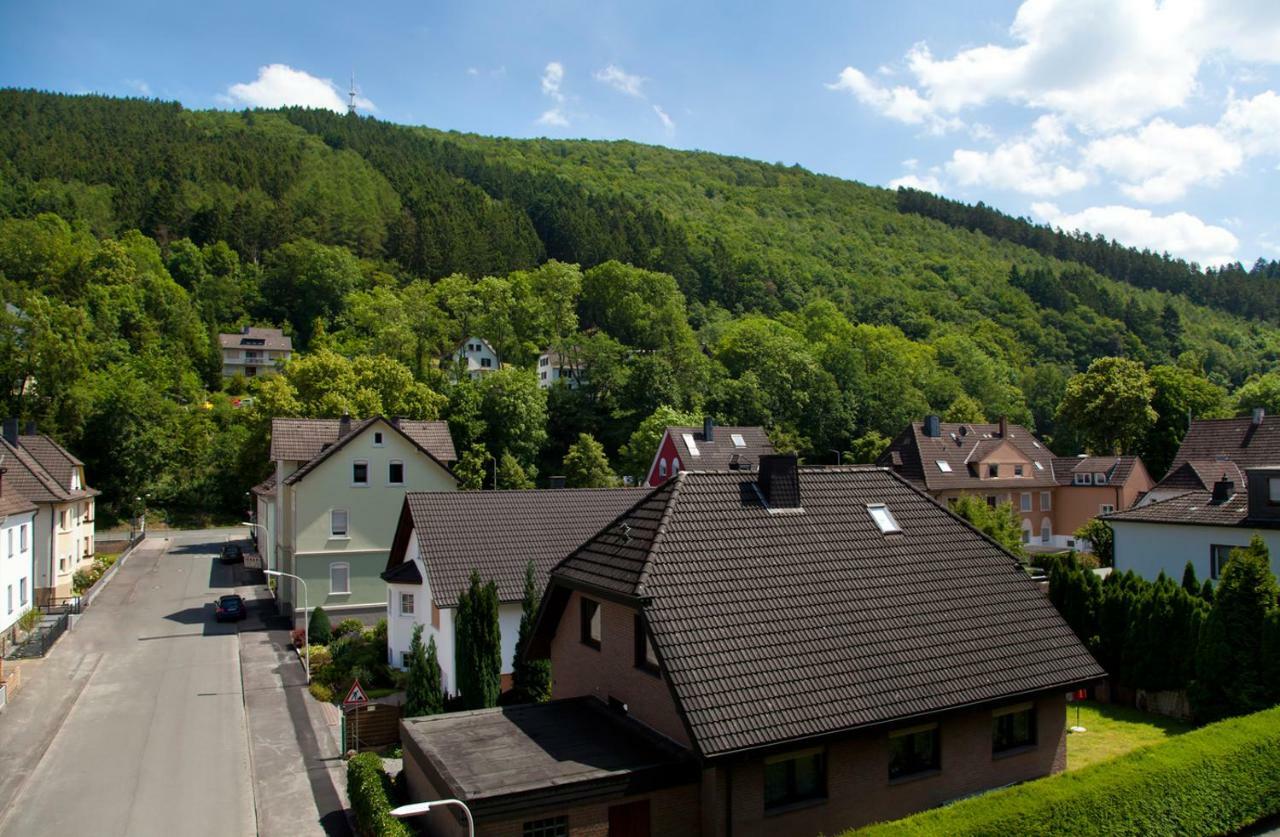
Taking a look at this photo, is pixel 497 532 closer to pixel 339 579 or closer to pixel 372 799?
pixel 372 799

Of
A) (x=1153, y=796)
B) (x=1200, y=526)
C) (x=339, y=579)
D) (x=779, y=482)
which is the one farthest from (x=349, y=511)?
(x=1200, y=526)

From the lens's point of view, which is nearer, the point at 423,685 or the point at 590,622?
the point at 590,622

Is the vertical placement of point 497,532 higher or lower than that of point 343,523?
higher

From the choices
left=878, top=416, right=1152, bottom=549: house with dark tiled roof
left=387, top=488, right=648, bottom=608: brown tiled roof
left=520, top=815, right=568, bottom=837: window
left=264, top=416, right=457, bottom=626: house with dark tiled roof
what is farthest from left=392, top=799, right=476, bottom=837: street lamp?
left=878, top=416, right=1152, bottom=549: house with dark tiled roof

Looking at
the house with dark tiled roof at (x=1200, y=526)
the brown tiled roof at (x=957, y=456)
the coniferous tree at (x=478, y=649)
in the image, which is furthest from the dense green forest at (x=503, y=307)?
the coniferous tree at (x=478, y=649)

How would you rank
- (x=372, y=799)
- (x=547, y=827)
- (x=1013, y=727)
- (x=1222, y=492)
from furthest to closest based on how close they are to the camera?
(x=1222, y=492), (x=372, y=799), (x=1013, y=727), (x=547, y=827)

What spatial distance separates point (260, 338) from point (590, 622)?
327ft

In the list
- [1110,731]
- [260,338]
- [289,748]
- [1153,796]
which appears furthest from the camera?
[260,338]

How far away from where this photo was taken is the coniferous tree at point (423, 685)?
22.8 meters

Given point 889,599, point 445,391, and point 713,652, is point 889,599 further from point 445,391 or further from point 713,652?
point 445,391

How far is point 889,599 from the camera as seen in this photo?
616 inches

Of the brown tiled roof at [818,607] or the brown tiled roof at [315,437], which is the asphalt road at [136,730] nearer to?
the brown tiled roof at [315,437]

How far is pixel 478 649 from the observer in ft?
75.0

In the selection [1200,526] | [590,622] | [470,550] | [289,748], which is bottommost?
[289,748]
